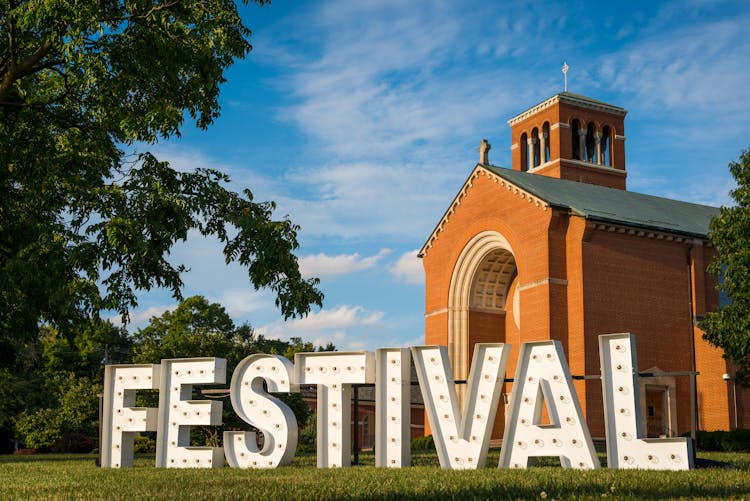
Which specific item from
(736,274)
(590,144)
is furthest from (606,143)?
(736,274)

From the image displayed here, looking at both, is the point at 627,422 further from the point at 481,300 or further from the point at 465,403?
the point at 481,300

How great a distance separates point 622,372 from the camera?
15.9m

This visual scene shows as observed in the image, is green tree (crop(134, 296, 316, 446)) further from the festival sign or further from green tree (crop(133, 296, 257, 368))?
the festival sign

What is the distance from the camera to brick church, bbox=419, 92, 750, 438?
36.0 metres

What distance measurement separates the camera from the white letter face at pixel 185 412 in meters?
18.1

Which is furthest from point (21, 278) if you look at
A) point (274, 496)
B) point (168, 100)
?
point (274, 496)

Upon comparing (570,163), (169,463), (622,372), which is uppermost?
(570,163)

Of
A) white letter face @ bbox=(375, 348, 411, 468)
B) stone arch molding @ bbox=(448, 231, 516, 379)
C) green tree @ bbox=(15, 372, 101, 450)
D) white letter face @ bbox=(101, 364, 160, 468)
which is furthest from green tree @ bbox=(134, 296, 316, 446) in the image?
white letter face @ bbox=(375, 348, 411, 468)

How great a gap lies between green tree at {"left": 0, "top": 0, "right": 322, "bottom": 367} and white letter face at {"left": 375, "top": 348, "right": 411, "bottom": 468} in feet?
8.15

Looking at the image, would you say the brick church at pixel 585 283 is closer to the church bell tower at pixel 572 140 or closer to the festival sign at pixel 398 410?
the church bell tower at pixel 572 140

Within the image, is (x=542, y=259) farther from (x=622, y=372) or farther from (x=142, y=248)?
(x=142, y=248)

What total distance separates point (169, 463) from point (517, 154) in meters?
40.5

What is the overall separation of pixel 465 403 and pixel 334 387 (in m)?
2.84

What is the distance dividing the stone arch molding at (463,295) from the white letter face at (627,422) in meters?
24.9
